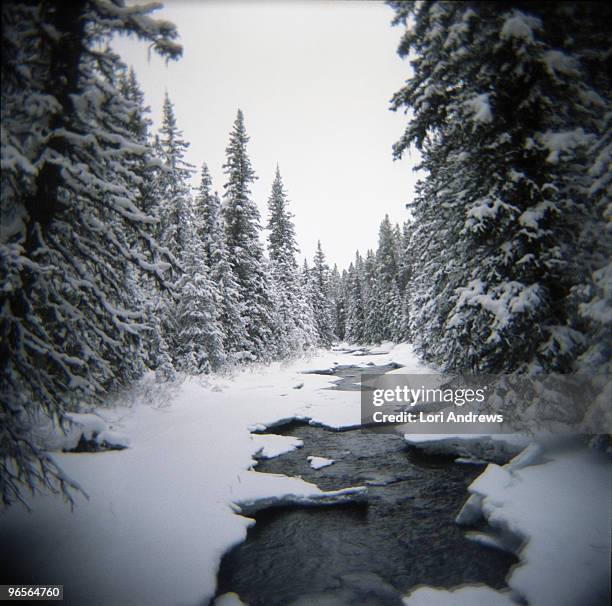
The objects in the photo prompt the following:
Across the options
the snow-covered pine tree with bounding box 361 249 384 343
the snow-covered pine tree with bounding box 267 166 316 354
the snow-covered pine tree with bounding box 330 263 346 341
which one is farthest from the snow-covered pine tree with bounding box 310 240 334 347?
the snow-covered pine tree with bounding box 330 263 346 341

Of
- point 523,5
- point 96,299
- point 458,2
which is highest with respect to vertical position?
point 458,2

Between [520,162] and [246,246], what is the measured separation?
20033 mm

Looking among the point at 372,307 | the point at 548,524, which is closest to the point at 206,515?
the point at 548,524

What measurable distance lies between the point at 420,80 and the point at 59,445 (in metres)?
13.5

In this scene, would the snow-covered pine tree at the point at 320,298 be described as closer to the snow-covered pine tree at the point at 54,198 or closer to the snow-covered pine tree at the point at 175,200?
the snow-covered pine tree at the point at 175,200

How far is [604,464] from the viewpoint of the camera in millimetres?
5918

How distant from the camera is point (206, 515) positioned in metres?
6.27

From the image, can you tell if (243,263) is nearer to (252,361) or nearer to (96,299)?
(252,361)

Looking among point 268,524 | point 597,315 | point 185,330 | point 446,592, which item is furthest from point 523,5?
point 185,330

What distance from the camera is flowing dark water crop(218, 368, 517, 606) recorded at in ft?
17.2

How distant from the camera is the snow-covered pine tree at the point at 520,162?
22.0 feet

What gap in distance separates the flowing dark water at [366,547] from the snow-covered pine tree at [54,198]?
144 inches

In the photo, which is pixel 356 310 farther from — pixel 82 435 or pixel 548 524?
pixel 548 524

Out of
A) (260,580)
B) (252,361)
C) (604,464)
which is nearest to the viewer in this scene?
(260,580)
